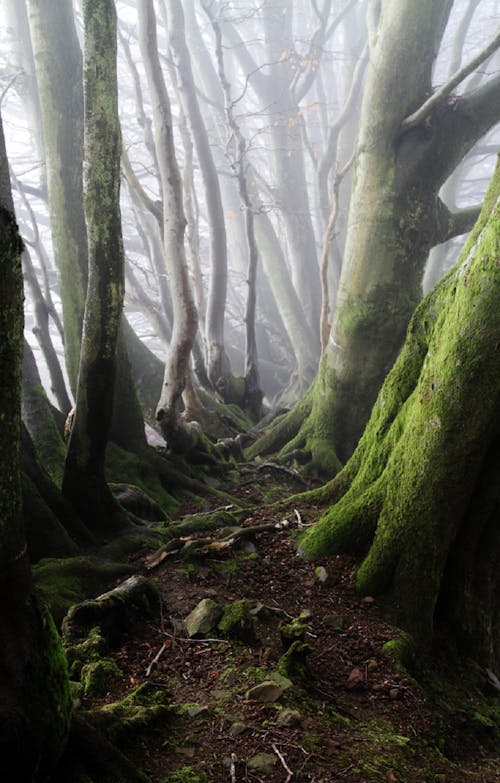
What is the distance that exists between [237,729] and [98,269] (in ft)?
10.2

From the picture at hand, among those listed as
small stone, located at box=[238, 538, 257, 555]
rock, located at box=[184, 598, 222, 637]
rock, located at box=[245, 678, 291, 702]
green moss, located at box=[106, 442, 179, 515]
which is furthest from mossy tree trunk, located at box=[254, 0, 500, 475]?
rock, located at box=[245, 678, 291, 702]

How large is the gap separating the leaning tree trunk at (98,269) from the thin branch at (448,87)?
427cm

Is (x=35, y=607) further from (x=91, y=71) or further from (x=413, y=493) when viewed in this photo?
(x=91, y=71)

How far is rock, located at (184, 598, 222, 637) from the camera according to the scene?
303 cm

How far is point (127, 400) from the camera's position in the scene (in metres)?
6.24

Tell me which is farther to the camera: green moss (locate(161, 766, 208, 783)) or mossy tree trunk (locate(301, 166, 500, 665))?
mossy tree trunk (locate(301, 166, 500, 665))

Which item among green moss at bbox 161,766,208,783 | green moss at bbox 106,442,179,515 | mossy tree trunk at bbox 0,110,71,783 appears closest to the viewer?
mossy tree trunk at bbox 0,110,71,783

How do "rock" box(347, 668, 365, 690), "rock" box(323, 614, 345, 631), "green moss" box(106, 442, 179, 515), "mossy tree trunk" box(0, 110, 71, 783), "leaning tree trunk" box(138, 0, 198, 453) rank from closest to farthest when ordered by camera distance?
1. "mossy tree trunk" box(0, 110, 71, 783)
2. "rock" box(347, 668, 365, 690)
3. "rock" box(323, 614, 345, 631)
4. "green moss" box(106, 442, 179, 515)
5. "leaning tree trunk" box(138, 0, 198, 453)

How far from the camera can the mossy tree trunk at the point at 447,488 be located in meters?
3.29

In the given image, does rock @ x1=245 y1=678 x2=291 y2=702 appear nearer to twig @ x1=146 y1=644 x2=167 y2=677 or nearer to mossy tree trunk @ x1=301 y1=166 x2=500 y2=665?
twig @ x1=146 y1=644 x2=167 y2=677

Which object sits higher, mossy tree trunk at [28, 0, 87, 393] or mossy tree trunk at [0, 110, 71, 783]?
mossy tree trunk at [28, 0, 87, 393]

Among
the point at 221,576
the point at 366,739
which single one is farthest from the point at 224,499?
the point at 366,739

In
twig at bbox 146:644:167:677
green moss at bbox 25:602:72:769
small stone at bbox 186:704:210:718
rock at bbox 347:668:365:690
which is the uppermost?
green moss at bbox 25:602:72:769

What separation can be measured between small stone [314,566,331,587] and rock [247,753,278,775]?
1783 mm
